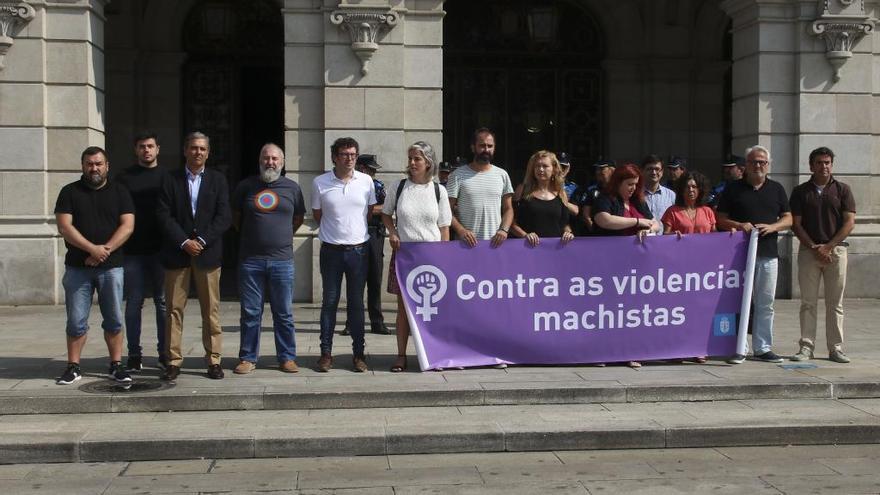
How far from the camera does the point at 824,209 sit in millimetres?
9984

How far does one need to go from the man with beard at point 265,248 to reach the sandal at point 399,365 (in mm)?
827

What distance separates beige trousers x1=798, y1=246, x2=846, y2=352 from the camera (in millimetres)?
10070

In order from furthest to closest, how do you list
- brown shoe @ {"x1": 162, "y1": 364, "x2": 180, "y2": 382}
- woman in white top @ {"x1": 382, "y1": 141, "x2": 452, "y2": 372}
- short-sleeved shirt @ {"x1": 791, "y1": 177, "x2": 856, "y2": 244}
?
short-sleeved shirt @ {"x1": 791, "y1": 177, "x2": 856, "y2": 244} < woman in white top @ {"x1": 382, "y1": 141, "x2": 452, "y2": 372} < brown shoe @ {"x1": 162, "y1": 364, "x2": 180, "y2": 382}

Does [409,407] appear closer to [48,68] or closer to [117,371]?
[117,371]

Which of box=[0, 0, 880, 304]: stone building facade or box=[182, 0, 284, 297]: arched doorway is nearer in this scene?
box=[0, 0, 880, 304]: stone building facade

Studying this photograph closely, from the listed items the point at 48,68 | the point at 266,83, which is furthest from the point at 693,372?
the point at 266,83

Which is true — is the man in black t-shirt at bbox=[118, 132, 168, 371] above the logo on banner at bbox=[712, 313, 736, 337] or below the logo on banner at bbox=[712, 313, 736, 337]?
above

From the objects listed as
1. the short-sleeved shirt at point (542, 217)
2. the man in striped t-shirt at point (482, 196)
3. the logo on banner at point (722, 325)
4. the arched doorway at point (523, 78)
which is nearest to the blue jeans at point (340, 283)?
the man in striped t-shirt at point (482, 196)

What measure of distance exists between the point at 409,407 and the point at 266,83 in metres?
12.0

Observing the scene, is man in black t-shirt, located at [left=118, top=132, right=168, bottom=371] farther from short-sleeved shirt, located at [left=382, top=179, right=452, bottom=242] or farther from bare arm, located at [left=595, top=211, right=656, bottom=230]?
bare arm, located at [left=595, top=211, right=656, bottom=230]

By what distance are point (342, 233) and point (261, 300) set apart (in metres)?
0.88

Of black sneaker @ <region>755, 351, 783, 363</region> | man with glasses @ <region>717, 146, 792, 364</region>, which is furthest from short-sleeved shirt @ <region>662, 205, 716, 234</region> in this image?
black sneaker @ <region>755, 351, 783, 363</region>

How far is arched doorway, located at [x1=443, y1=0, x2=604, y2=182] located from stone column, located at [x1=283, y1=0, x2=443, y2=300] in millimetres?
4531

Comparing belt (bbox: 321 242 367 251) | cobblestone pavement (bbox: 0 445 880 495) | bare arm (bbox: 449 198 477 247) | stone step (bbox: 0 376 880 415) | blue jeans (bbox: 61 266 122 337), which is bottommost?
cobblestone pavement (bbox: 0 445 880 495)
